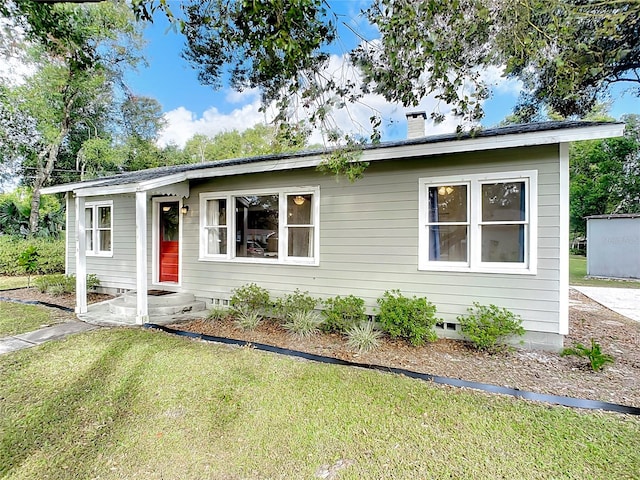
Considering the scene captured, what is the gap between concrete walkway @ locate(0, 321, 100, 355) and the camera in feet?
16.2

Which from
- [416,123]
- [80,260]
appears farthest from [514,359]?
[80,260]

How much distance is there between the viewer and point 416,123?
7.23m

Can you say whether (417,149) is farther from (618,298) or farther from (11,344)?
(618,298)

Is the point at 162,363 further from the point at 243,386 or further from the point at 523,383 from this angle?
the point at 523,383

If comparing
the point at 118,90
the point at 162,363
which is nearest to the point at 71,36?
the point at 162,363

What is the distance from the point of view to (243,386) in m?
3.68

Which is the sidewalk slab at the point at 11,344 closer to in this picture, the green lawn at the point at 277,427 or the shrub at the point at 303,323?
the green lawn at the point at 277,427

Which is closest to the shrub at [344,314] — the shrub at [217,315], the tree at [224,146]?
the shrub at [217,315]

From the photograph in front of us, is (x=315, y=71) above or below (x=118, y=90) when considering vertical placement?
below

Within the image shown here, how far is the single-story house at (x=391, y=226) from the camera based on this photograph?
15.8 feet

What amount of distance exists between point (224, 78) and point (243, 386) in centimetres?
555

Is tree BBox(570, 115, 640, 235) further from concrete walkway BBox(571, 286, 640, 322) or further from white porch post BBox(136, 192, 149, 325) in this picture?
white porch post BBox(136, 192, 149, 325)

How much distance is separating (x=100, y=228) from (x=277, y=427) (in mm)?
Answer: 8825

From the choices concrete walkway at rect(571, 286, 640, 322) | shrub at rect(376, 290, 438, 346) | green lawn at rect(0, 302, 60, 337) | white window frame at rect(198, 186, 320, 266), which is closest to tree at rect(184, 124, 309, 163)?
white window frame at rect(198, 186, 320, 266)
